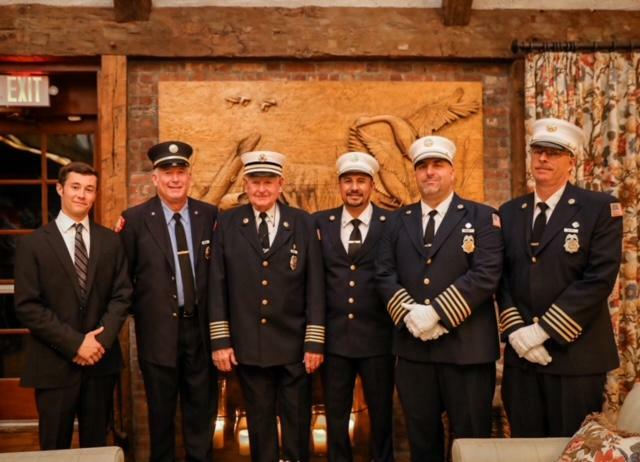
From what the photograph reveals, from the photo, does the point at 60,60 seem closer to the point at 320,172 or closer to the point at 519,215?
the point at 320,172

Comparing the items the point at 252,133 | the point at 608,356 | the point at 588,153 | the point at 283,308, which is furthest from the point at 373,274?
the point at 588,153

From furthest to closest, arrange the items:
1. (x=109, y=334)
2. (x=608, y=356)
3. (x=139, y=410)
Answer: (x=139, y=410)
(x=109, y=334)
(x=608, y=356)

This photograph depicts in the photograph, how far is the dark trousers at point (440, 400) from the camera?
3133 mm

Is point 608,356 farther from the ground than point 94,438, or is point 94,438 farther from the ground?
point 608,356

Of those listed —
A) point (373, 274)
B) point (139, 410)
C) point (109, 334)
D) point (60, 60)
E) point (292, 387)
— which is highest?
point (60, 60)

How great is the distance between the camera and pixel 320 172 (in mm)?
4469

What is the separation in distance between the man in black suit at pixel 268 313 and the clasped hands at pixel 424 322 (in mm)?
521

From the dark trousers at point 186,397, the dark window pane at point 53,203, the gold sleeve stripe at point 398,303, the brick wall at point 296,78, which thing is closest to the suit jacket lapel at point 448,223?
the gold sleeve stripe at point 398,303

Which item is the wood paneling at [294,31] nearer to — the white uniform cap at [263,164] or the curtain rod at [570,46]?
the curtain rod at [570,46]

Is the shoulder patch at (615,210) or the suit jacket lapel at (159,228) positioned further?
the suit jacket lapel at (159,228)

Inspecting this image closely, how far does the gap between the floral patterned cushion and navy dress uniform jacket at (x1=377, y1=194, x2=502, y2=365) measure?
681 millimetres

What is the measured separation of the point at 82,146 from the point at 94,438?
2.28 m

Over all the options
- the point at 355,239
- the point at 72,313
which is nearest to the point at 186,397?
the point at 72,313

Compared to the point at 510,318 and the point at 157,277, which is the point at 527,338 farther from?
the point at 157,277
